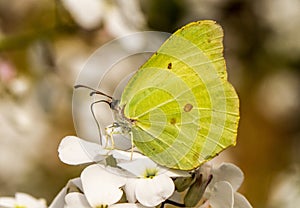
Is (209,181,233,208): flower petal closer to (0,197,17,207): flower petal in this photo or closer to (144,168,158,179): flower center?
(144,168,158,179): flower center

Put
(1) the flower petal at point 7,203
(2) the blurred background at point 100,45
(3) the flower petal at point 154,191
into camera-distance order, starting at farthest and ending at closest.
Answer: (2) the blurred background at point 100,45 < (1) the flower petal at point 7,203 < (3) the flower petal at point 154,191

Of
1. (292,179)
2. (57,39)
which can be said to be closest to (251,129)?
(292,179)

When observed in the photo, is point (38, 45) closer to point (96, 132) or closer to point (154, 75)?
point (96, 132)

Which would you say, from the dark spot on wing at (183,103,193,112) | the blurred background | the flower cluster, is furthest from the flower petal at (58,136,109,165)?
the blurred background

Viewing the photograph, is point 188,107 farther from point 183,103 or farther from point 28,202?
point 28,202

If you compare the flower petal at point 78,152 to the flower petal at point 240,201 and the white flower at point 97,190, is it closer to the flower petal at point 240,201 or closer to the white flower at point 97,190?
the white flower at point 97,190

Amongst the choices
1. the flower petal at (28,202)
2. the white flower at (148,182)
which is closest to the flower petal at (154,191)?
the white flower at (148,182)
